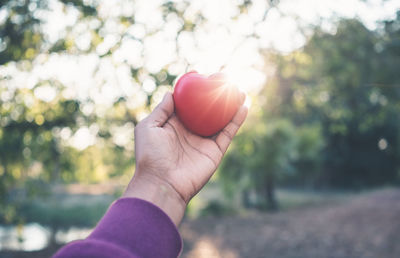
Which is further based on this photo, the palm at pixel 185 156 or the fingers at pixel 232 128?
the fingers at pixel 232 128

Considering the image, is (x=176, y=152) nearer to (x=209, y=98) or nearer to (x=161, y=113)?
(x=161, y=113)

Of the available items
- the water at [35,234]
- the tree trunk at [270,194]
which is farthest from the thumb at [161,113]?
the tree trunk at [270,194]

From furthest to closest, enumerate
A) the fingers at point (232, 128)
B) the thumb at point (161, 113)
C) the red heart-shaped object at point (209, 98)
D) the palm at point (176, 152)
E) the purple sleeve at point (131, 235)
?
the red heart-shaped object at point (209, 98), the fingers at point (232, 128), the thumb at point (161, 113), the palm at point (176, 152), the purple sleeve at point (131, 235)

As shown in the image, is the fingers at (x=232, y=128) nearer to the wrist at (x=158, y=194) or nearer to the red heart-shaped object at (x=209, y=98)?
the red heart-shaped object at (x=209, y=98)

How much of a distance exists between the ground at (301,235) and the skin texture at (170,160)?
6.77 meters

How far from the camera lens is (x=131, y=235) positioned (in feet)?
3.27

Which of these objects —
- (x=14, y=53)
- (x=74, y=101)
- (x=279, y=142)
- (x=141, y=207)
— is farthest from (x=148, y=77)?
(x=279, y=142)

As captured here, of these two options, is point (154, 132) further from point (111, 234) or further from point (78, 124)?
point (78, 124)

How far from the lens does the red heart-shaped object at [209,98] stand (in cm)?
199

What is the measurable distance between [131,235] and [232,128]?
3.34ft

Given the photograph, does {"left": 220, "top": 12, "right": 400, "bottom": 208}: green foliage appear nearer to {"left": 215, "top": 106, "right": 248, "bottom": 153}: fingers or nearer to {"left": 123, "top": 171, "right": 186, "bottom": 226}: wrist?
{"left": 215, "top": 106, "right": 248, "bottom": 153}: fingers

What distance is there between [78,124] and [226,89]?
4.57 meters

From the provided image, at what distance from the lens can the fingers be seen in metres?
1.78

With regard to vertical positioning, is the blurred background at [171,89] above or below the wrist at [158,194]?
below
